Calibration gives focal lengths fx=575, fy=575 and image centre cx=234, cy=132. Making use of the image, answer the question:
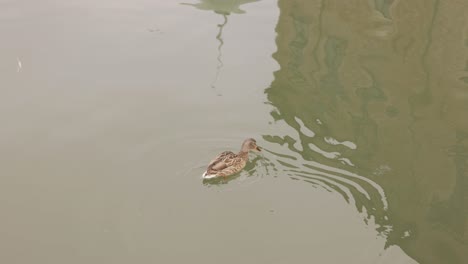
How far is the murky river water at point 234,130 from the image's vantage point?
662cm

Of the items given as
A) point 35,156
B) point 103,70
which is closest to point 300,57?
point 103,70

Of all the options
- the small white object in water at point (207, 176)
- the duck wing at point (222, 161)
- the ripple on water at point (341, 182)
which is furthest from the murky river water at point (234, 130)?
the duck wing at point (222, 161)

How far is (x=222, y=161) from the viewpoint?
7371mm

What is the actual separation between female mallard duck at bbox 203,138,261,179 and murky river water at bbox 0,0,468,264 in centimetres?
17

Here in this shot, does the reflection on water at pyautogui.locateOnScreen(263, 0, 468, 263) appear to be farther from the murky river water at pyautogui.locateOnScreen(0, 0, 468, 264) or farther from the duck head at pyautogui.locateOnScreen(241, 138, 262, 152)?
the duck head at pyautogui.locateOnScreen(241, 138, 262, 152)

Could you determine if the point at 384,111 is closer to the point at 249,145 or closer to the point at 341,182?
the point at 341,182

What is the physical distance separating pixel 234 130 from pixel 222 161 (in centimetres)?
127

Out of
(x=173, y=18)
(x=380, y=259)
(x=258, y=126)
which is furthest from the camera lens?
(x=173, y=18)

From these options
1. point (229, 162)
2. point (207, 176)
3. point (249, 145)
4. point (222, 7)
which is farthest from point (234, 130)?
point (222, 7)

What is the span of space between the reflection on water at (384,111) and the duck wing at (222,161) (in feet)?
2.46

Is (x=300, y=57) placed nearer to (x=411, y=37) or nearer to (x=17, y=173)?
(x=411, y=37)

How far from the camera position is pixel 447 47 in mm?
→ 11023

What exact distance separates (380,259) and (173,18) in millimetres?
7329

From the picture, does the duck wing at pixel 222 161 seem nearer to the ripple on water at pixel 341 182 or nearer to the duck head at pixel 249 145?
the duck head at pixel 249 145
